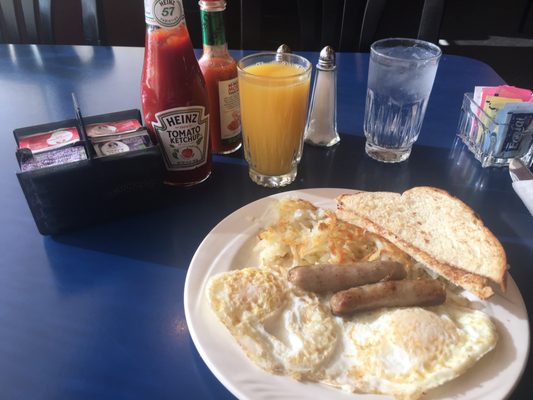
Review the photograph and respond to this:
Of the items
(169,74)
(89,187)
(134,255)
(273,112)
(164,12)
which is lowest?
(134,255)

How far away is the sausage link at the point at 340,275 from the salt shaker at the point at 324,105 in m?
0.69

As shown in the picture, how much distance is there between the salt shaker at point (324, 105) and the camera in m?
1.51

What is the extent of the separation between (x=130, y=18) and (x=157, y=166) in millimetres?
3469

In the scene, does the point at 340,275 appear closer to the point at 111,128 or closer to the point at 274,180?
the point at 274,180

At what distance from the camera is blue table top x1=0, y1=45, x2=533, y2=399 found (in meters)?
0.88

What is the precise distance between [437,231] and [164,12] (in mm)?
897

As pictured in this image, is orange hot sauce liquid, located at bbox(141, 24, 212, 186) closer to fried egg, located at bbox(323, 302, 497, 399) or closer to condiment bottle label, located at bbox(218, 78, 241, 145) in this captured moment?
condiment bottle label, located at bbox(218, 78, 241, 145)

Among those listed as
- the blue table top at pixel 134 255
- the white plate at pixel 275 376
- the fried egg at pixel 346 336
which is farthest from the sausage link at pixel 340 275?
the blue table top at pixel 134 255

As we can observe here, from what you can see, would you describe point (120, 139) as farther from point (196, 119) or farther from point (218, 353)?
point (218, 353)

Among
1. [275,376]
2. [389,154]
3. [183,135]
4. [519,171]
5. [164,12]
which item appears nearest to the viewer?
[275,376]

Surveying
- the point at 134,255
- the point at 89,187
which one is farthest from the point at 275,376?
the point at 89,187

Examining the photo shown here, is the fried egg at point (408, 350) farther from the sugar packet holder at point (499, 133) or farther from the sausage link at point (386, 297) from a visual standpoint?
the sugar packet holder at point (499, 133)

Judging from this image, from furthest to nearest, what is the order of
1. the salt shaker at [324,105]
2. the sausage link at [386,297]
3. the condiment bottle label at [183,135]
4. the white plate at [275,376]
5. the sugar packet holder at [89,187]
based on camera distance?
the salt shaker at [324,105] < the condiment bottle label at [183,135] < the sugar packet holder at [89,187] < the sausage link at [386,297] < the white plate at [275,376]

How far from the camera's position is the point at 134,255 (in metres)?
1.17
